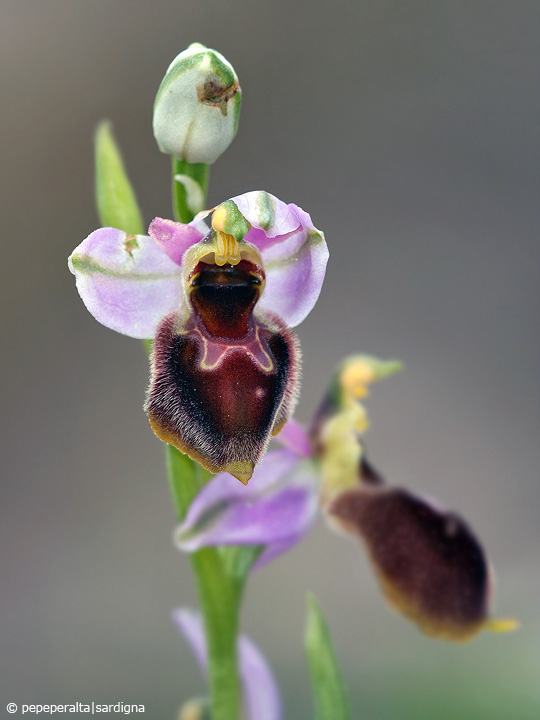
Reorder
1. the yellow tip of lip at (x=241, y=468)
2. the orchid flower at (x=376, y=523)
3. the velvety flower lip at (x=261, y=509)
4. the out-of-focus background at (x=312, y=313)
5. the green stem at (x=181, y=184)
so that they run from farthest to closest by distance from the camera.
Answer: the out-of-focus background at (x=312, y=313)
the orchid flower at (x=376, y=523)
the velvety flower lip at (x=261, y=509)
the green stem at (x=181, y=184)
the yellow tip of lip at (x=241, y=468)

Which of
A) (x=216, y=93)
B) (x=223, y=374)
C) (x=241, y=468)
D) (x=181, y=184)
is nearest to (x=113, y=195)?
(x=181, y=184)

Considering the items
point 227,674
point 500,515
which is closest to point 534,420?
point 500,515

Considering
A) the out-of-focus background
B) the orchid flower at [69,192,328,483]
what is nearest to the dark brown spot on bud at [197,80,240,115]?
the orchid flower at [69,192,328,483]

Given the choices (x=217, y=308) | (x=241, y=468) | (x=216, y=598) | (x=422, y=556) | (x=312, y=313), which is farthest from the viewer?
(x=312, y=313)

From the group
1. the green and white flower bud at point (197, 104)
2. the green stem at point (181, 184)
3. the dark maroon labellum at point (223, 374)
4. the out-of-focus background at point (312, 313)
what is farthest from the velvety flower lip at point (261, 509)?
the out-of-focus background at point (312, 313)

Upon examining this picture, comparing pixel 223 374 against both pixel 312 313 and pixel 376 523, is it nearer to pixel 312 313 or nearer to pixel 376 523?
pixel 376 523

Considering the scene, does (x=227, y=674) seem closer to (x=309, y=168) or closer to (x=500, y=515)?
(x=500, y=515)

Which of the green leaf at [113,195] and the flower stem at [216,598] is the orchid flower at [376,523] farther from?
the green leaf at [113,195]
